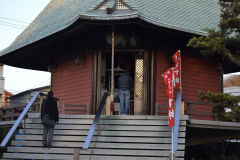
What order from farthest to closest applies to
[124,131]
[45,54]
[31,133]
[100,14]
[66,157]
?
[45,54] < [100,14] < [31,133] < [124,131] < [66,157]

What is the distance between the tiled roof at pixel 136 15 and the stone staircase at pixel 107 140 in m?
3.52

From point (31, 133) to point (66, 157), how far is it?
81.2 inches

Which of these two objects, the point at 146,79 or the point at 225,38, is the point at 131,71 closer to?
the point at 146,79

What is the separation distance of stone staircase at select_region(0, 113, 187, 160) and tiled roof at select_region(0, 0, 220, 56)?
3.52 m

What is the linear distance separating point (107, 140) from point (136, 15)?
4198 millimetres

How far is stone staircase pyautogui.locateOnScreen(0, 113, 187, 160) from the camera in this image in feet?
36.1

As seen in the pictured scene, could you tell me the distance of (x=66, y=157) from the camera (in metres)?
11.2

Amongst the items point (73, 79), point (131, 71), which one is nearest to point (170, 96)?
point (131, 71)

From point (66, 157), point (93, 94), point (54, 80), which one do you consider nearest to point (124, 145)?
point (66, 157)

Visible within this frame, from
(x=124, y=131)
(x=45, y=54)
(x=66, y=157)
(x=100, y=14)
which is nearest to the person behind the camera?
(x=66, y=157)

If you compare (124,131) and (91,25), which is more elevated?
(91,25)

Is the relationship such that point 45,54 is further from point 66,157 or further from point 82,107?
point 66,157

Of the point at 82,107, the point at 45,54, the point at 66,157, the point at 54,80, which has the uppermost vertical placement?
the point at 45,54

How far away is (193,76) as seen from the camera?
656 inches
